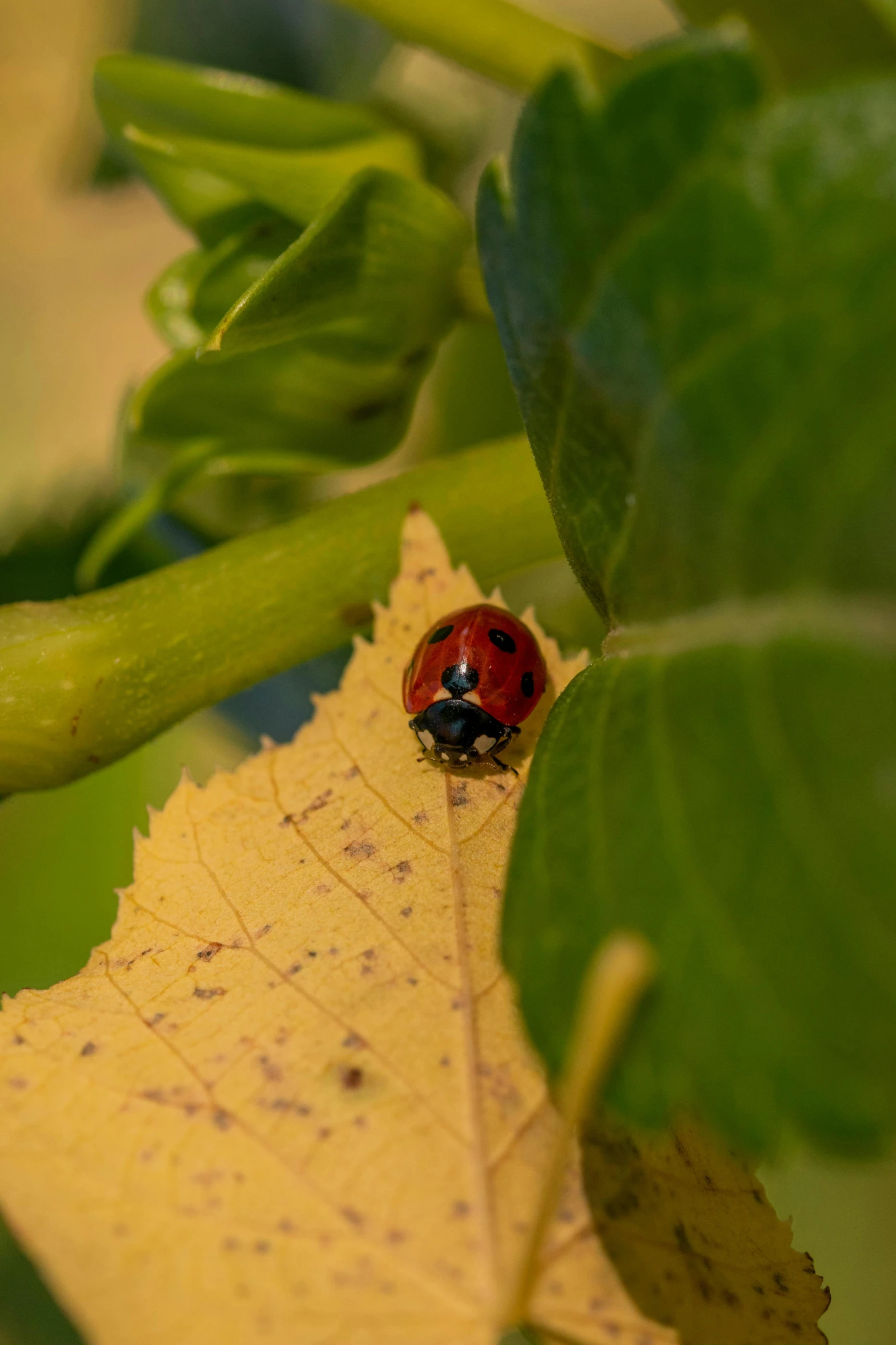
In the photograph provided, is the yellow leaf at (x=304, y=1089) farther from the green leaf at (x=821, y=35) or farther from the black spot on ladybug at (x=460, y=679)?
the green leaf at (x=821, y=35)

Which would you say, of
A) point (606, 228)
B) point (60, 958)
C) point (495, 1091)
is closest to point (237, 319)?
point (606, 228)

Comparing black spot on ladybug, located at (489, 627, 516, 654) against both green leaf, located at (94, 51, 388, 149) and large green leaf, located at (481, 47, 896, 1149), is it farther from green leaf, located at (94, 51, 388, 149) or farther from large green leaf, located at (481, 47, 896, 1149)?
green leaf, located at (94, 51, 388, 149)

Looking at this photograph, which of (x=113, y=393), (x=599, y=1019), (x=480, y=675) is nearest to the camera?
(x=599, y=1019)

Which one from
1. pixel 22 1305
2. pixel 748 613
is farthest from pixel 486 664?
pixel 22 1305

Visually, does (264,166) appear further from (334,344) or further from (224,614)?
(224,614)

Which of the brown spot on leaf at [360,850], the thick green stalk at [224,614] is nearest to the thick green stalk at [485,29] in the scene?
the thick green stalk at [224,614]

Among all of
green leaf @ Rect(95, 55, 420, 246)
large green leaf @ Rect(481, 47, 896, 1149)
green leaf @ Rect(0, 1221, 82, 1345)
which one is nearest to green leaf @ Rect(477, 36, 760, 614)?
large green leaf @ Rect(481, 47, 896, 1149)
